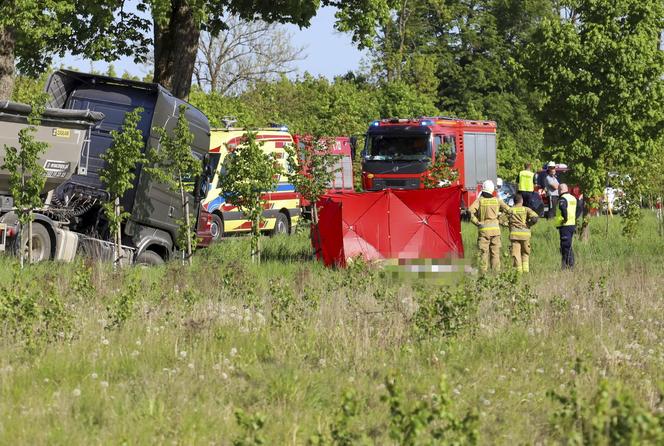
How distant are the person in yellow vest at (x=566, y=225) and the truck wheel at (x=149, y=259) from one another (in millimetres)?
6736

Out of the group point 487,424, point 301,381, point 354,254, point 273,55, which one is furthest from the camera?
point 273,55

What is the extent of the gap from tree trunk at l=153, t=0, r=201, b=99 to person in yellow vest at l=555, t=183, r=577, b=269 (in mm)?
9716

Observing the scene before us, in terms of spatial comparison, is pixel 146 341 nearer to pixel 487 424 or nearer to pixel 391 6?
pixel 487 424

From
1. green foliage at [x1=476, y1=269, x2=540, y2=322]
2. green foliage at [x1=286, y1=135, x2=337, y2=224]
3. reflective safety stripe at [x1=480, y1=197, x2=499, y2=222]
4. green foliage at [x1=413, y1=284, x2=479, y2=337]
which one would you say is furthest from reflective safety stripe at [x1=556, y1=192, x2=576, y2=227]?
green foliage at [x1=413, y1=284, x2=479, y2=337]

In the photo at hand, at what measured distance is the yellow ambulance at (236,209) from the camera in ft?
88.6

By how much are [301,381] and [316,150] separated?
17457 mm

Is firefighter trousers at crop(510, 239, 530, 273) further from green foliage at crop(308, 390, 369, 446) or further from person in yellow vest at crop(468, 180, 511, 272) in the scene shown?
green foliage at crop(308, 390, 369, 446)

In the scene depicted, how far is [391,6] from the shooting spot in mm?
28781

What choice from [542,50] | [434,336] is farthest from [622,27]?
[434,336]

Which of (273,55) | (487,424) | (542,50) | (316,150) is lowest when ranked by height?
(487,424)

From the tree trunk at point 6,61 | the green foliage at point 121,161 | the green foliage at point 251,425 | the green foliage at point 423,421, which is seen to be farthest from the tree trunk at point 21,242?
the green foliage at point 423,421

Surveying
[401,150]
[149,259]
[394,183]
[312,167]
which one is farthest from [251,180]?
[401,150]

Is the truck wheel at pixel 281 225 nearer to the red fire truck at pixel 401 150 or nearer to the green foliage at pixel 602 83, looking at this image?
the red fire truck at pixel 401 150

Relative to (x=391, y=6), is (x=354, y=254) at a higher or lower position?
lower
